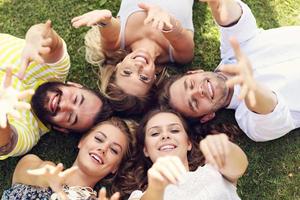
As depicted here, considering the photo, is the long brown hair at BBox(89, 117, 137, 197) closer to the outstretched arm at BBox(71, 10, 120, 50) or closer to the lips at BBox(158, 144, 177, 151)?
the lips at BBox(158, 144, 177, 151)

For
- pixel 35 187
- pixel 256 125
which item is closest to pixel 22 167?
pixel 35 187

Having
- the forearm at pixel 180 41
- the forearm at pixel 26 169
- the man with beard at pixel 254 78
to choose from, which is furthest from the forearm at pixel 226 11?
the forearm at pixel 26 169

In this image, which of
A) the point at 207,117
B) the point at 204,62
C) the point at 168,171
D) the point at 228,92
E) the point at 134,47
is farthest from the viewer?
the point at 204,62

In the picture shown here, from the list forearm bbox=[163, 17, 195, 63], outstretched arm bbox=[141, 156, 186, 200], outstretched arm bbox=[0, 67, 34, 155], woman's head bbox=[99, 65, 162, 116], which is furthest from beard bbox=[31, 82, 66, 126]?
outstretched arm bbox=[141, 156, 186, 200]

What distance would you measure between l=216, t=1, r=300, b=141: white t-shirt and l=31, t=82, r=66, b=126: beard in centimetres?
116

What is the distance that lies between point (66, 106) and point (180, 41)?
0.88 meters

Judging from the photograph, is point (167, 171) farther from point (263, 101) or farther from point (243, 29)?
point (243, 29)

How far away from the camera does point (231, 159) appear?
2.90 meters

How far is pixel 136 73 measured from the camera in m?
3.25

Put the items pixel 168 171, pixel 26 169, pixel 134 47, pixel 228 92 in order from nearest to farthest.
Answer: pixel 168 171 → pixel 26 169 → pixel 228 92 → pixel 134 47

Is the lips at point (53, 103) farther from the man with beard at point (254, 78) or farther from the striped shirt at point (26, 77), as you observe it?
the man with beard at point (254, 78)

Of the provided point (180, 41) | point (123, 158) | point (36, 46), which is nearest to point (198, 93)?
point (180, 41)

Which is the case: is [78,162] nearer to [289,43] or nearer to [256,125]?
[256,125]

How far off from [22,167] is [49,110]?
41 cm
